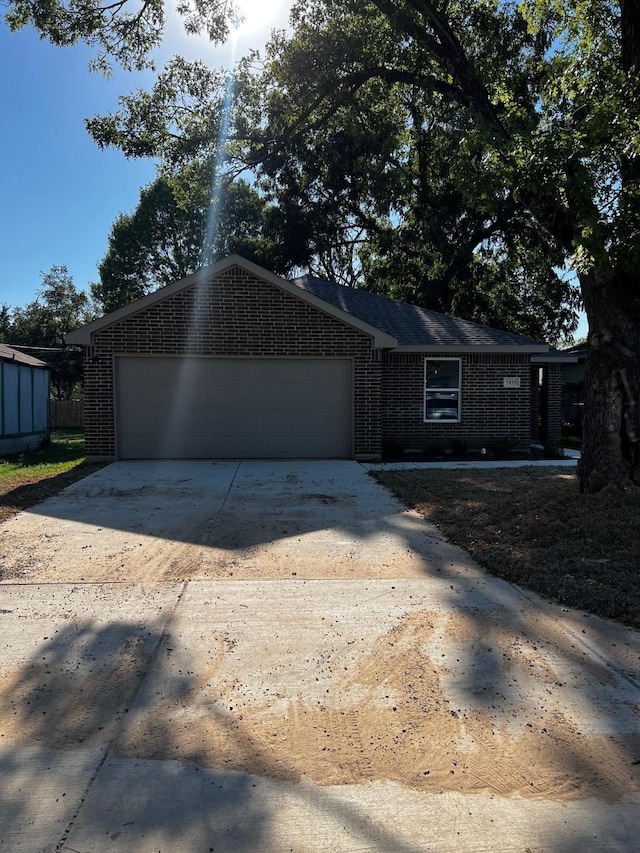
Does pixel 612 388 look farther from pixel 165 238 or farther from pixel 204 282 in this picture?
pixel 165 238

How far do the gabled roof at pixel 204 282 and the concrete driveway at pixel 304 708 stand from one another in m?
6.98

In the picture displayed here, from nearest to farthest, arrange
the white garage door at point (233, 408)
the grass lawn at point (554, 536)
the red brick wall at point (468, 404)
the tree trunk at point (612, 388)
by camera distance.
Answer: the grass lawn at point (554, 536)
the tree trunk at point (612, 388)
the white garage door at point (233, 408)
the red brick wall at point (468, 404)

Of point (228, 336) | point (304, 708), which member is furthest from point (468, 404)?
point (304, 708)

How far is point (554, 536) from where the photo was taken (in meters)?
5.83

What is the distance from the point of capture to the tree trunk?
676 cm

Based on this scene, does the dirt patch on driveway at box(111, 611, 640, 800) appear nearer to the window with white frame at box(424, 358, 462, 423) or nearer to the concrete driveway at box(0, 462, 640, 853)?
the concrete driveway at box(0, 462, 640, 853)

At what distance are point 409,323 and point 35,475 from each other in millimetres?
9450

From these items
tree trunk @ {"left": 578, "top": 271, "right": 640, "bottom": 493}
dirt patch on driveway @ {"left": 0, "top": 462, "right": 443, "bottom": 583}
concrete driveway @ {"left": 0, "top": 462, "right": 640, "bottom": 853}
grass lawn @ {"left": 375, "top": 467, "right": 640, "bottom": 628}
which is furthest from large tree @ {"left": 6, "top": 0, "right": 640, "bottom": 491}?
concrete driveway @ {"left": 0, "top": 462, "right": 640, "bottom": 853}

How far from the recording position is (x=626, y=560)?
506cm

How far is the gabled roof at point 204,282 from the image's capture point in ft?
38.1

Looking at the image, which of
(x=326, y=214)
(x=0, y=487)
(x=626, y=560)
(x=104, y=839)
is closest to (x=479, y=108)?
(x=626, y=560)

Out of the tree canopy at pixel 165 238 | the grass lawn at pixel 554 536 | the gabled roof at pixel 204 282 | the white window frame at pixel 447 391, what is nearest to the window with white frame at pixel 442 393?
the white window frame at pixel 447 391

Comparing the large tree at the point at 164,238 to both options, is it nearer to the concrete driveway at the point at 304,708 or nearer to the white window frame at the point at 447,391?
the white window frame at the point at 447,391

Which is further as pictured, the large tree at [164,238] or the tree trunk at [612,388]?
the large tree at [164,238]
